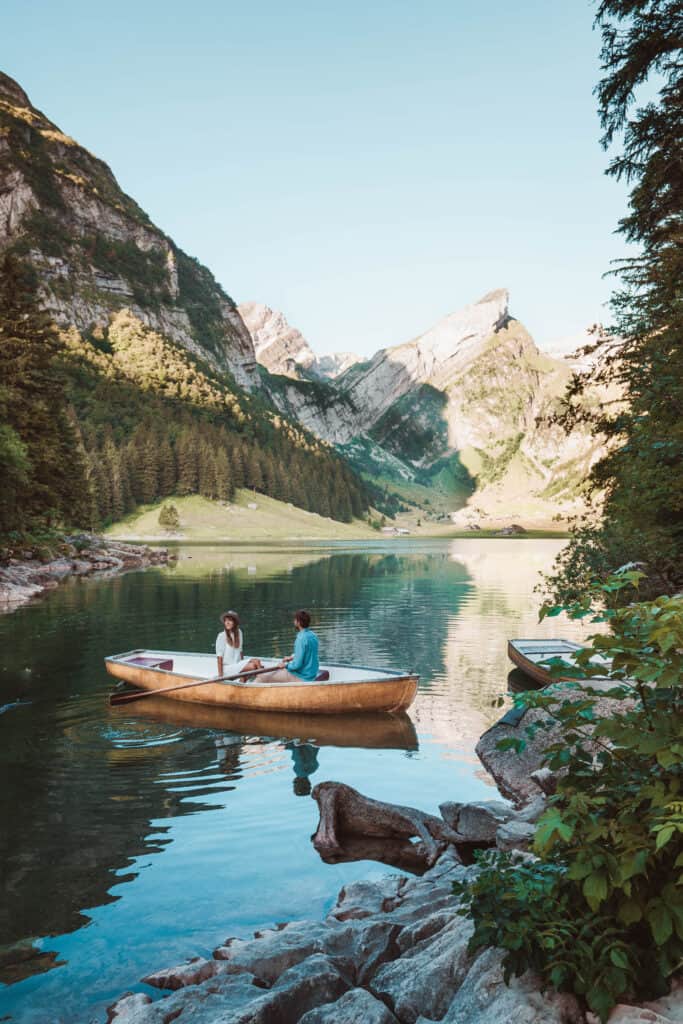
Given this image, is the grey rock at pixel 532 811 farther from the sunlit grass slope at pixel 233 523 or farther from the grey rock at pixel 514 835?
the sunlit grass slope at pixel 233 523

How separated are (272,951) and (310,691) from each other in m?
10.7

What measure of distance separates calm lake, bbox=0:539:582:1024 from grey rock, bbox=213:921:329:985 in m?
0.89

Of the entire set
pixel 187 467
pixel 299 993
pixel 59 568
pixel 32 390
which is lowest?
pixel 299 993

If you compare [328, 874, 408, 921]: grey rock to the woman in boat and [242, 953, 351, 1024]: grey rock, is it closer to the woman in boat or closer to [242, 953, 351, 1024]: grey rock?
[242, 953, 351, 1024]: grey rock

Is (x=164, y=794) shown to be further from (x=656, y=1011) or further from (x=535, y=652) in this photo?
(x=535, y=652)

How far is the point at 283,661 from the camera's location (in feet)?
62.1

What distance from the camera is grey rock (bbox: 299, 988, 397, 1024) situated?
5051mm

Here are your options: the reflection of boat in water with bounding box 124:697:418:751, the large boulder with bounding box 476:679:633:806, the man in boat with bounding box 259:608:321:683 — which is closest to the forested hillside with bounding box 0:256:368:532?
the reflection of boat in water with bounding box 124:697:418:751

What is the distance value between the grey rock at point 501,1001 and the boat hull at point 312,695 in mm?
12819

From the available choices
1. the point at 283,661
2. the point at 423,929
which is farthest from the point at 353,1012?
the point at 283,661

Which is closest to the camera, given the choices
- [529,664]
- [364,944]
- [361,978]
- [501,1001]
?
[501,1001]

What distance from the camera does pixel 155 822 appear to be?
11609 millimetres

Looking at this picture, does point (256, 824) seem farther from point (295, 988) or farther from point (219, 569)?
point (219, 569)

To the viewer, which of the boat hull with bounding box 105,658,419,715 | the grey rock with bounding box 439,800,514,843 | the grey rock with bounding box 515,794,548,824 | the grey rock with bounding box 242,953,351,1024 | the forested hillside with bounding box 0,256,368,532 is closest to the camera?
the grey rock with bounding box 242,953,351,1024
